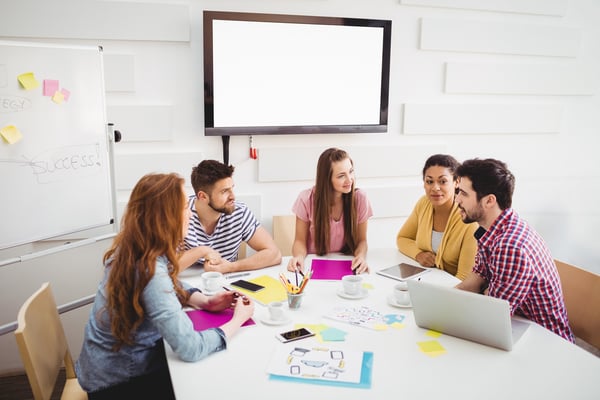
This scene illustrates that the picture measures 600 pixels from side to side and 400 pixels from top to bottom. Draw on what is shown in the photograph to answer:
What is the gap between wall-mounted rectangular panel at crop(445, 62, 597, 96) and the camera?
3.54 meters

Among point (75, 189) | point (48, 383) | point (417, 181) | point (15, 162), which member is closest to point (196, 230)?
point (75, 189)

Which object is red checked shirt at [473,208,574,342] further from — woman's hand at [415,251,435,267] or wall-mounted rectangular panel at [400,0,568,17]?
wall-mounted rectangular panel at [400,0,568,17]

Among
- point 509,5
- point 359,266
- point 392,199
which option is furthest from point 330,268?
point 509,5

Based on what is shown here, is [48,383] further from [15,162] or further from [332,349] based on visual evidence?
[15,162]

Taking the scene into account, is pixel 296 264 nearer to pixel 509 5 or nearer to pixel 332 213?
pixel 332 213

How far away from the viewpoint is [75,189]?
244cm

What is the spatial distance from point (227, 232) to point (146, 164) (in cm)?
81

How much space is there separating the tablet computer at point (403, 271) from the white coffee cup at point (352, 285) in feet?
0.88

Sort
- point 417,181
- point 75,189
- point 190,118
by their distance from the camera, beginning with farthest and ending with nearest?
point 417,181
point 190,118
point 75,189

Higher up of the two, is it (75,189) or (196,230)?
(75,189)

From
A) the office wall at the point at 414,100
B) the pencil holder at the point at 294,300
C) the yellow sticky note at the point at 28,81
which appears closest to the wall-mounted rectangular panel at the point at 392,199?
the office wall at the point at 414,100

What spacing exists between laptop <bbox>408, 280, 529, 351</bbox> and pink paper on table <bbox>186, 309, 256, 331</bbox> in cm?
57

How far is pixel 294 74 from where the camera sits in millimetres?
3199

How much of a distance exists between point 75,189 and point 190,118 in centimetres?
88
